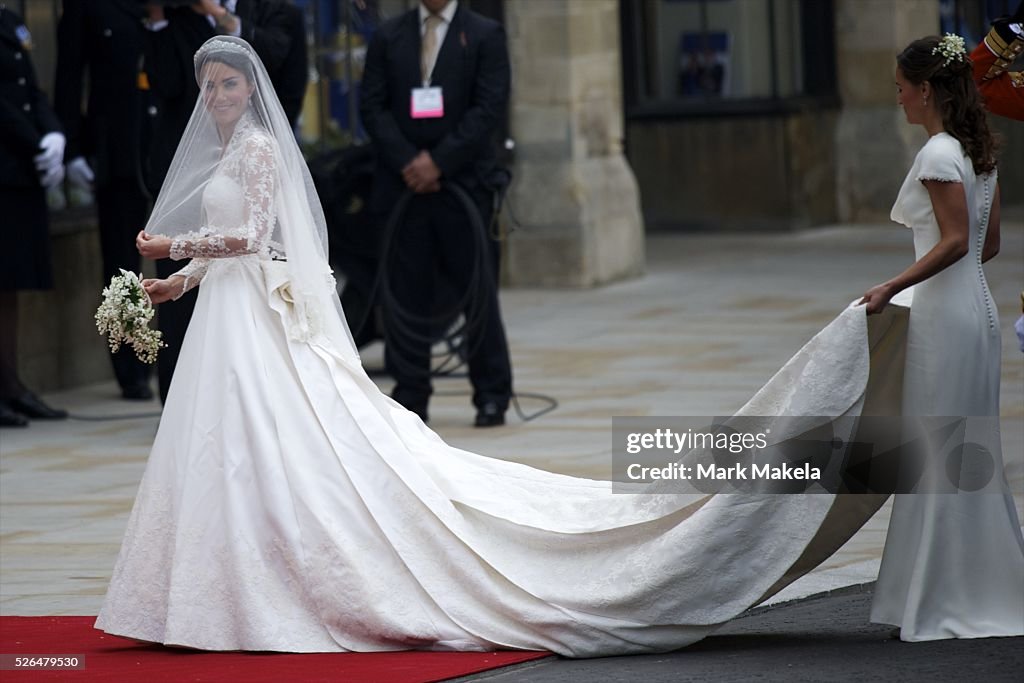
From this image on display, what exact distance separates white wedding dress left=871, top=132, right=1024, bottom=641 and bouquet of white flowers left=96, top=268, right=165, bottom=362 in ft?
7.23

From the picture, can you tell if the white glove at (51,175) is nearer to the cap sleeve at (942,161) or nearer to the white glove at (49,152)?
the white glove at (49,152)

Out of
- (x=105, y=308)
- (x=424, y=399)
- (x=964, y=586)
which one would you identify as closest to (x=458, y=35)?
(x=424, y=399)

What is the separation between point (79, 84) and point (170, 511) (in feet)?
16.8

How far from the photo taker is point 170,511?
5.36 metres

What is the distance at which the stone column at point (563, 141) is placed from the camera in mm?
13742

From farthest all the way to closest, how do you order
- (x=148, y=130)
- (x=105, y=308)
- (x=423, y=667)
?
(x=148, y=130), (x=105, y=308), (x=423, y=667)

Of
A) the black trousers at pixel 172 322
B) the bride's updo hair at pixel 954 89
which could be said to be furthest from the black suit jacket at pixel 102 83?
the bride's updo hair at pixel 954 89

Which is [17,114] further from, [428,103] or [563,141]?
[563,141]

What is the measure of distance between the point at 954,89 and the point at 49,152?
544 cm

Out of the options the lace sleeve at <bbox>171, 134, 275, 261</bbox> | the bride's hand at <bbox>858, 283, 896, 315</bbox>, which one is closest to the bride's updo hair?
the bride's hand at <bbox>858, 283, 896, 315</bbox>

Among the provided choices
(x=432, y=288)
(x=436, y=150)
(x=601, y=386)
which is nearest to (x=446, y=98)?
(x=436, y=150)

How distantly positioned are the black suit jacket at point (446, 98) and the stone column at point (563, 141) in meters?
4.87

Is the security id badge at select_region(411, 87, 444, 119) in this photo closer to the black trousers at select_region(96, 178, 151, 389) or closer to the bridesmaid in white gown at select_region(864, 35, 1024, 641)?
the black trousers at select_region(96, 178, 151, 389)

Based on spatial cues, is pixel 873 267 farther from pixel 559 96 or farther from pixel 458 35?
pixel 458 35
